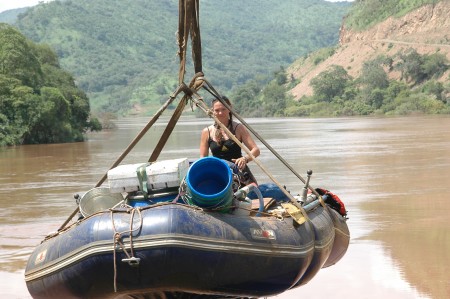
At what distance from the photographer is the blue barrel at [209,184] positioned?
6.29m

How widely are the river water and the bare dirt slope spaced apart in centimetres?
6363

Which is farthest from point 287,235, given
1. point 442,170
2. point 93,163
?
point 93,163

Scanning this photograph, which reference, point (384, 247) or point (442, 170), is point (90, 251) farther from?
point (442, 170)

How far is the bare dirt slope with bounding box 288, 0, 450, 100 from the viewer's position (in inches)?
3981

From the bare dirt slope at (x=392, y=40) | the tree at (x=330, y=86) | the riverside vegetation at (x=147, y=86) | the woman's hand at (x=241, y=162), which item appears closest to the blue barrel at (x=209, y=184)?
the woman's hand at (x=241, y=162)

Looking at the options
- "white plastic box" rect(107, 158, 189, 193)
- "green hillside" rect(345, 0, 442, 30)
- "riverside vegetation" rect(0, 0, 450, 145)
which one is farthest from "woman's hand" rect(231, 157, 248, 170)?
"green hillside" rect(345, 0, 442, 30)

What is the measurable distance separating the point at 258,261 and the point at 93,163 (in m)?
22.8

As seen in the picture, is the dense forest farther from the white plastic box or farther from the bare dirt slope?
the bare dirt slope

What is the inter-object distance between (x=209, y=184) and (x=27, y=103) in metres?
37.3

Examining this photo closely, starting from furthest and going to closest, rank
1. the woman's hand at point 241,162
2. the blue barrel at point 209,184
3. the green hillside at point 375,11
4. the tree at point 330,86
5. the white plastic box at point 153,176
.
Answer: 1. the green hillside at point 375,11
2. the tree at point 330,86
3. the woman's hand at point 241,162
4. the white plastic box at point 153,176
5. the blue barrel at point 209,184

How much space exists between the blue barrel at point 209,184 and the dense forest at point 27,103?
3638 centimetres

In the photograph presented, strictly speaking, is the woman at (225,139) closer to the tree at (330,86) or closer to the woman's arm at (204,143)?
the woman's arm at (204,143)

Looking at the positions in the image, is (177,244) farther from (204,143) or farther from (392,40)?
(392,40)

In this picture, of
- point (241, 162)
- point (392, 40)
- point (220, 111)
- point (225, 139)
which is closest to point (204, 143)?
point (225, 139)
